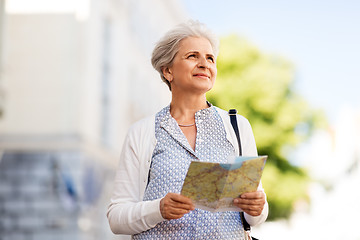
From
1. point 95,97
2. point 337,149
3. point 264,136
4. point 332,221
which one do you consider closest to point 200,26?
point 95,97

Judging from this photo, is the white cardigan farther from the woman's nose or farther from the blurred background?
the blurred background

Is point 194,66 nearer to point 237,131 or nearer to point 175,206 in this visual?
point 237,131

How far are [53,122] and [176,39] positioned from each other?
47.7ft

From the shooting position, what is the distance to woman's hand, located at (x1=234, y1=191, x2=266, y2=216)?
2559mm

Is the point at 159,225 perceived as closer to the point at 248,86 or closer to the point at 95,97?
the point at 95,97

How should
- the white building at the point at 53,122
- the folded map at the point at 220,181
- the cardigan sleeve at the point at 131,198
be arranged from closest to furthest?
the folded map at the point at 220,181, the cardigan sleeve at the point at 131,198, the white building at the point at 53,122

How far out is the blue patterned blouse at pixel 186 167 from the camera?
273cm

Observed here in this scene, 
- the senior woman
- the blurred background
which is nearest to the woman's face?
the senior woman

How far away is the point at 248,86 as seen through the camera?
74.6 ft

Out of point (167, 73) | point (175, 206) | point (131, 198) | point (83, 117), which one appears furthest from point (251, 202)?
point (83, 117)

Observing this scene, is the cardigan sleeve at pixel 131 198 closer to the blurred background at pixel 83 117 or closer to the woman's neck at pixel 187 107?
the woman's neck at pixel 187 107

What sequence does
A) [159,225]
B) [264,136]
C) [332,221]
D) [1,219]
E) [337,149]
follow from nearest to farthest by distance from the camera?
[159,225] → [1,219] → [332,221] → [264,136] → [337,149]

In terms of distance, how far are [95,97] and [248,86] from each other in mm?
6577

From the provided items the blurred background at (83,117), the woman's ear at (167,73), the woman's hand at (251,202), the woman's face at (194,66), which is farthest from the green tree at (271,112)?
the woman's hand at (251,202)
